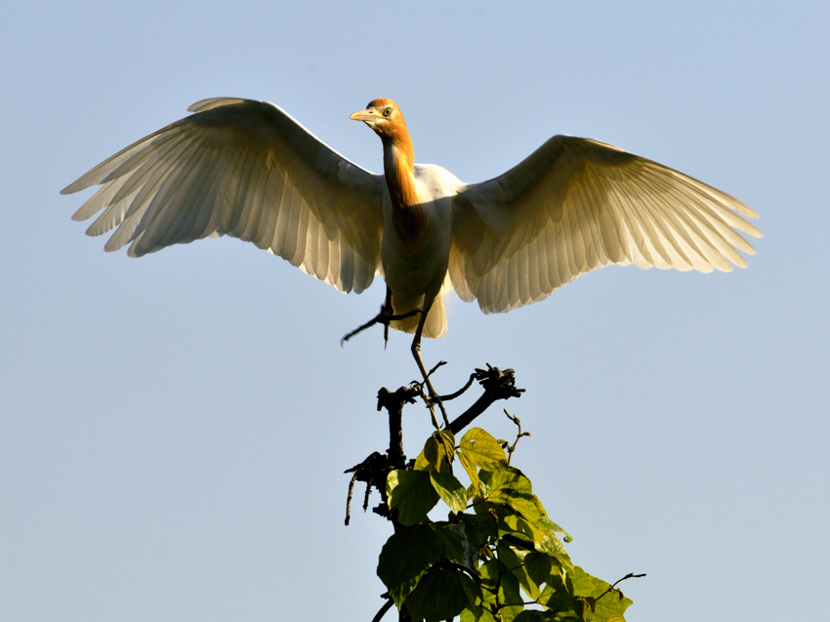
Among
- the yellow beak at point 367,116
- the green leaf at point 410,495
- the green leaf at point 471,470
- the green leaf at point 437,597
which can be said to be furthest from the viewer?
the yellow beak at point 367,116

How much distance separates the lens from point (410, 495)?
3.79m

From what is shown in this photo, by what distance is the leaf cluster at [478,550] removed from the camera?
3643 millimetres

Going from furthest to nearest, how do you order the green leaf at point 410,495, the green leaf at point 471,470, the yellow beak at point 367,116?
the yellow beak at point 367,116, the green leaf at point 471,470, the green leaf at point 410,495

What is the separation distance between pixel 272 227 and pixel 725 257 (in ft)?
12.1

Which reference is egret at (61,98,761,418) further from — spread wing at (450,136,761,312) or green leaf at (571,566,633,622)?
green leaf at (571,566,633,622)

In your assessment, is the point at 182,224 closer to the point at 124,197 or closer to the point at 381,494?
the point at 124,197

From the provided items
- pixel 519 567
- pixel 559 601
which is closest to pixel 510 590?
pixel 519 567

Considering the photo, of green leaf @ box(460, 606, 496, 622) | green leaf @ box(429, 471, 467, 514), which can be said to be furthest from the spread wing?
green leaf @ box(460, 606, 496, 622)

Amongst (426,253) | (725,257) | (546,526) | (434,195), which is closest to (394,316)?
(426,253)

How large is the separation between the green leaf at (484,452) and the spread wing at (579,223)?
3.15 meters

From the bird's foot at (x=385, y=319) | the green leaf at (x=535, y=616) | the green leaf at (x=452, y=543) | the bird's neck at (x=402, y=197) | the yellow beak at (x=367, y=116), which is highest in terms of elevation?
the yellow beak at (x=367, y=116)

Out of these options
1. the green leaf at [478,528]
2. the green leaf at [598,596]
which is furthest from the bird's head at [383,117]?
the green leaf at [598,596]

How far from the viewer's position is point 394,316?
6730 mm

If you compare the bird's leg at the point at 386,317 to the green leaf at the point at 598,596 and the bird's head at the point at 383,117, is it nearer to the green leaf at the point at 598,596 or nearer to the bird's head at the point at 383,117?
the bird's head at the point at 383,117
